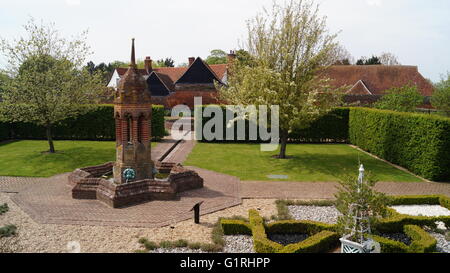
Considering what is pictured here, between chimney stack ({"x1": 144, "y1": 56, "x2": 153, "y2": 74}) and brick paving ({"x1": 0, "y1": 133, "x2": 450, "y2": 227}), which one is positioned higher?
chimney stack ({"x1": 144, "y1": 56, "x2": 153, "y2": 74})

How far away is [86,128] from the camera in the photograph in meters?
28.2

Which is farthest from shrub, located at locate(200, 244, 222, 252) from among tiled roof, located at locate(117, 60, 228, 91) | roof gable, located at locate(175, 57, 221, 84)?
tiled roof, located at locate(117, 60, 228, 91)

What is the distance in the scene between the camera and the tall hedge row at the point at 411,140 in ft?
53.7

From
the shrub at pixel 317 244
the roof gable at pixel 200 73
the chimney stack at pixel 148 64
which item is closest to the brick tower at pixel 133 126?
the shrub at pixel 317 244

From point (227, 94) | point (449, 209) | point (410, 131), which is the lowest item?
point (449, 209)

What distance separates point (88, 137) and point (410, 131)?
22.7 m

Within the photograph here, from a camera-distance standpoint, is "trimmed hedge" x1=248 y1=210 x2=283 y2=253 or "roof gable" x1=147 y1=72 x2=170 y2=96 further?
"roof gable" x1=147 y1=72 x2=170 y2=96

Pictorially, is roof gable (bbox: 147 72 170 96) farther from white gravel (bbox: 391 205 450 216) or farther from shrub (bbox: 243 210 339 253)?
shrub (bbox: 243 210 339 253)

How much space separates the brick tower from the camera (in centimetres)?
1398

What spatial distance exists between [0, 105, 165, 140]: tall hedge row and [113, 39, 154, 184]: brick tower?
1337cm
